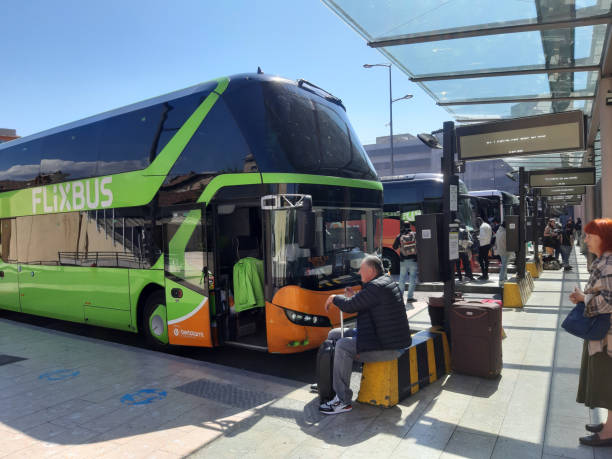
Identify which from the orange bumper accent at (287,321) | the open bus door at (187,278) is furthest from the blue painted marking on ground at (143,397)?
the orange bumper accent at (287,321)

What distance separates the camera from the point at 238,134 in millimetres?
6312

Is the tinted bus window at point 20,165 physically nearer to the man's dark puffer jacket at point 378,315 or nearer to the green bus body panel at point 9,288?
the green bus body panel at point 9,288

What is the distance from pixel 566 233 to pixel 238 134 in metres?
13.9

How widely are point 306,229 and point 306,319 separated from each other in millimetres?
1218

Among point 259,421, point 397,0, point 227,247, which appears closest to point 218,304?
point 227,247

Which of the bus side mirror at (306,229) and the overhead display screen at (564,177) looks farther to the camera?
the overhead display screen at (564,177)

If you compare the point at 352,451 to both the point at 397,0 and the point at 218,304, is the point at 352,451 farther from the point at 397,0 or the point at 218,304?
the point at 397,0

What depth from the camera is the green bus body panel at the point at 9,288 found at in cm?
1013

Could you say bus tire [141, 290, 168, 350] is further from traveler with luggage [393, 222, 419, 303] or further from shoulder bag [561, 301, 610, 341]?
traveler with luggage [393, 222, 419, 303]

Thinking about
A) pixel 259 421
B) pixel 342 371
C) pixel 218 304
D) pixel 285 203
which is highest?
pixel 285 203

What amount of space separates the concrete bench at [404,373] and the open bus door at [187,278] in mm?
2581

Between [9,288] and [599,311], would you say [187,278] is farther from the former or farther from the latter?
[9,288]

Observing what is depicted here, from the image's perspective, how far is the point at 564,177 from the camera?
13.1m

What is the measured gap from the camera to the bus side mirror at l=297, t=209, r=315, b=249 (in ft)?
19.1
